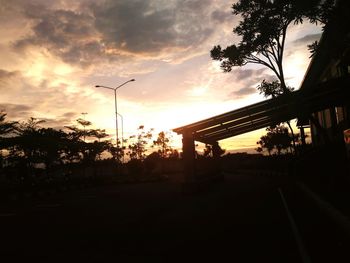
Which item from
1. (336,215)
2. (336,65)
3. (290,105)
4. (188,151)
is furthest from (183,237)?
(336,65)

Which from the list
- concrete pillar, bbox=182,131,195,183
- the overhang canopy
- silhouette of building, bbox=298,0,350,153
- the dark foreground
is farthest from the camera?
concrete pillar, bbox=182,131,195,183

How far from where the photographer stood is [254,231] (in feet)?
32.7

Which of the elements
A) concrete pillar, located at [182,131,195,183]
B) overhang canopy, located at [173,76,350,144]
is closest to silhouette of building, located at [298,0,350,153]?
overhang canopy, located at [173,76,350,144]

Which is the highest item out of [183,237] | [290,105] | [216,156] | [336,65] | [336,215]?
[336,65]

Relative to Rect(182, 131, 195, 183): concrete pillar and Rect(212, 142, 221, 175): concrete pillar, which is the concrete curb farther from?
Rect(212, 142, 221, 175): concrete pillar

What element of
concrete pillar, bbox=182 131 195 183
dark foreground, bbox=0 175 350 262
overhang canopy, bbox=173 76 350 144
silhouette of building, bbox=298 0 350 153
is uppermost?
silhouette of building, bbox=298 0 350 153

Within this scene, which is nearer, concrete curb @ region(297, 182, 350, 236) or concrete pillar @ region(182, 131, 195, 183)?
concrete curb @ region(297, 182, 350, 236)

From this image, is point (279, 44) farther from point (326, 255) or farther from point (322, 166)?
point (326, 255)

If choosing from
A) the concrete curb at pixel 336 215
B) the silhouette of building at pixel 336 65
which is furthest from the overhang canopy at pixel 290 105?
the concrete curb at pixel 336 215

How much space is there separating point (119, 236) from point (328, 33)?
966 cm

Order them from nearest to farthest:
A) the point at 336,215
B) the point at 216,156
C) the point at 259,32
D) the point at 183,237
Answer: the point at 183,237
the point at 336,215
the point at 259,32
the point at 216,156

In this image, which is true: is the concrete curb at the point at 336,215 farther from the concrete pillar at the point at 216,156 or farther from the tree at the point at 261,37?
the concrete pillar at the point at 216,156

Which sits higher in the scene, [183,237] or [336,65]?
[336,65]

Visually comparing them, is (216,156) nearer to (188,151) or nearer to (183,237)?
(188,151)
